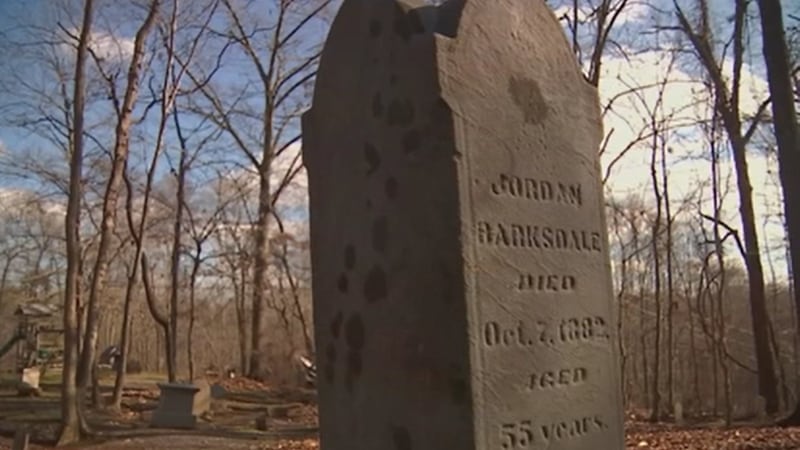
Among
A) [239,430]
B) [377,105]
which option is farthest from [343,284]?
[239,430]

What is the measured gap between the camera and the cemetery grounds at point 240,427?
9.78 metres

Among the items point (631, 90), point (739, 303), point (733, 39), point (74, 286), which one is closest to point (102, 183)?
point (74, 286)

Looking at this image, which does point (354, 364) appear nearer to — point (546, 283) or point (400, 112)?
point (546, 283)

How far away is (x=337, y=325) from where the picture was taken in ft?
9.95

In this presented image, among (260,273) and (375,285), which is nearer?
(375,285)

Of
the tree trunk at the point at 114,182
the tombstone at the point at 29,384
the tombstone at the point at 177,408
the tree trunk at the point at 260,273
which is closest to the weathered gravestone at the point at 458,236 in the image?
the tree trunk at the point at 114,182

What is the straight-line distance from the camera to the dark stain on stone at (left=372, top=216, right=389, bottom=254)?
9.09ft

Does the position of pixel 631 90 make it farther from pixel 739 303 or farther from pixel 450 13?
pixel 739 303

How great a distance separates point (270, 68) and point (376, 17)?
25.7 m

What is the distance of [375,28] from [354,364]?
1259 mm

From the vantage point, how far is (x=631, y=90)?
767 inches

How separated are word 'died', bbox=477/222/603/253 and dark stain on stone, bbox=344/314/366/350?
0.57 meters

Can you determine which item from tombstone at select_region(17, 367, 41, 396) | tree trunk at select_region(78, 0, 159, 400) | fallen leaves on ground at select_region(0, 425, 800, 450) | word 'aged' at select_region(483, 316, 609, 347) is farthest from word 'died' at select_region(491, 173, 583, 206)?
tombstone at select_region(17, 367, 41, 396)

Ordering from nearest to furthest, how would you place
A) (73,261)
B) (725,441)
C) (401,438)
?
(401,438) < (725,441) < (73,261)
